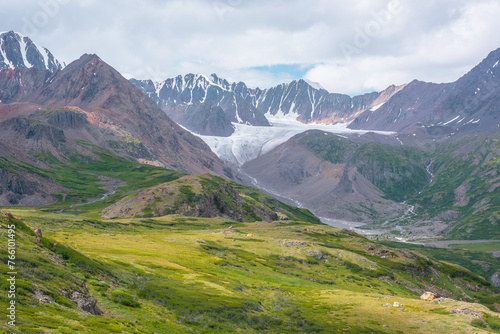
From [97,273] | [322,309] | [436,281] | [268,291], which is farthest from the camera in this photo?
[436,281]

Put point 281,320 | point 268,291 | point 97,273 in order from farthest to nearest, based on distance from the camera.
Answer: point 268,291
point 281,320
point 97,273

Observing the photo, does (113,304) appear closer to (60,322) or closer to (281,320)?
(60,322)

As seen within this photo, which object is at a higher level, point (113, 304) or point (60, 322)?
point (60, 322)

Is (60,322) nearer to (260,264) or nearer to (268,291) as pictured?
(268,291)

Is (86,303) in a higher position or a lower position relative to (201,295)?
higher

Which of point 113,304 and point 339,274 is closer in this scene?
point 113,304

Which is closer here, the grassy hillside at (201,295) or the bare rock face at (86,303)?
the grassy hillside at (201,295)

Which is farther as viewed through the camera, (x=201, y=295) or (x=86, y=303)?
(x=201, y=295)

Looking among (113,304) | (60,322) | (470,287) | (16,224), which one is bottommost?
(470,287)

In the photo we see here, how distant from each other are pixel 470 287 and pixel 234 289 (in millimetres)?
131696

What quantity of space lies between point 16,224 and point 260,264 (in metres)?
65.6

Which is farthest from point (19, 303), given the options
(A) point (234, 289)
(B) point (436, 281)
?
(B) point (436, 281)

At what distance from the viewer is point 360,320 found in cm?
5784

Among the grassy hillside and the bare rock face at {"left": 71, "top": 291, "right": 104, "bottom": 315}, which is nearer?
the grassy hillside
